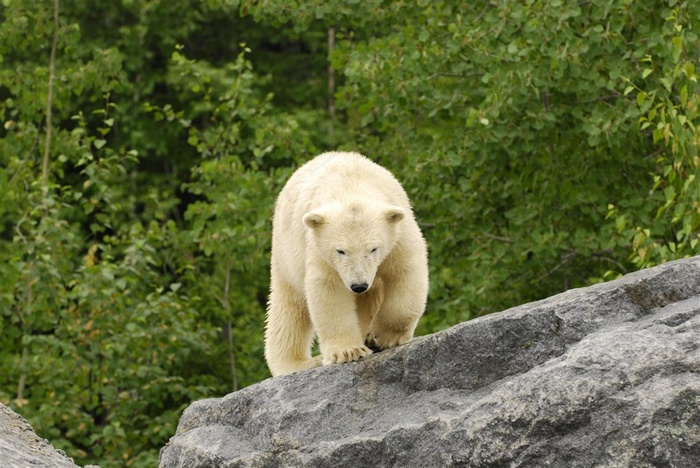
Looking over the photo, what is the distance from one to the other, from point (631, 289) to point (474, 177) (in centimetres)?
674

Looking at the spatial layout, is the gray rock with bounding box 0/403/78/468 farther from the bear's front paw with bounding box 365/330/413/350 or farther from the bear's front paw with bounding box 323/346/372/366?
the bear's front paw with bounding box 365/330/413/350

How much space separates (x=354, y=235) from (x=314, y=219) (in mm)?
215

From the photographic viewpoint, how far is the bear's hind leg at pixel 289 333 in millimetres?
6547

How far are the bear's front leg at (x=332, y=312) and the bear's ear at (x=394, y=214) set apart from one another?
39 cm

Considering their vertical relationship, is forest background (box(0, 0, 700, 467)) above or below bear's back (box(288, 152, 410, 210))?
below

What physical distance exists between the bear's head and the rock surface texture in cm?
45

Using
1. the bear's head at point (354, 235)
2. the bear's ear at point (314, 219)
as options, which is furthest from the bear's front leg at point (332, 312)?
the bear's ear at point (314, 219)

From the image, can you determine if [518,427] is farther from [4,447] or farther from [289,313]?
[289,313]

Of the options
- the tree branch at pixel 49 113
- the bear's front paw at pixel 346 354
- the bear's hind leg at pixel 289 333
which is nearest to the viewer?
the bear's front paw at pixel 346 354

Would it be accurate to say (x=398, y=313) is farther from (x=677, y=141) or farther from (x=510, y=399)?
(x=677, y=141)

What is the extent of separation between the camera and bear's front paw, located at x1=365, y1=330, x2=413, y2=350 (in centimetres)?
583

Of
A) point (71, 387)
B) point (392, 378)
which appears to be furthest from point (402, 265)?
point (71, 387)

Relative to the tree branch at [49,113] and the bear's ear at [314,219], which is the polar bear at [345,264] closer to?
the bear's ear at [314,219]

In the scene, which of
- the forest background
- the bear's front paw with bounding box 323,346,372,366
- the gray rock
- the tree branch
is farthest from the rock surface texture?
the tree branch
